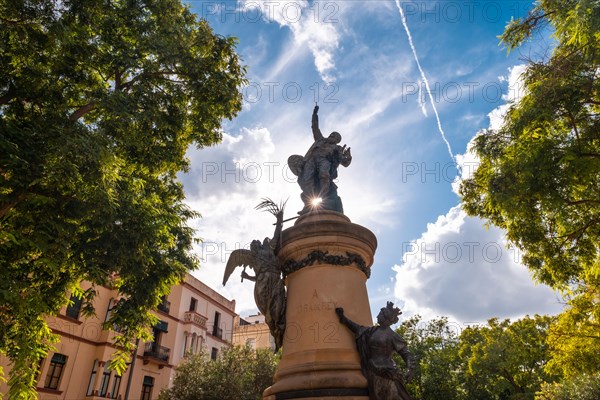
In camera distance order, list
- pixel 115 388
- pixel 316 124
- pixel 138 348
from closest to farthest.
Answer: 1. pixel 316 124
2. pixel 115 388
3. pixel 138 348

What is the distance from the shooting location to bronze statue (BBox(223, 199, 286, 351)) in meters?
6.73

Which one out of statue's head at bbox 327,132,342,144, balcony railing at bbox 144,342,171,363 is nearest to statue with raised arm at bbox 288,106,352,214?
statue's head at bbox 327,132,342,144

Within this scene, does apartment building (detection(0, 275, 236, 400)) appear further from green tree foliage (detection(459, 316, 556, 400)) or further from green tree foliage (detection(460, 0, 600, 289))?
green tree foliage (detection(459, 316, 556, 400))

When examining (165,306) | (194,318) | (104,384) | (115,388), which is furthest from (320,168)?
(194,318)

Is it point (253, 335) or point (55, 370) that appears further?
point (253, 335)

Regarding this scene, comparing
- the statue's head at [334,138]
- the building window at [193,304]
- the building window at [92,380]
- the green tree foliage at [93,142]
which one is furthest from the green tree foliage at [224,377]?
the statue's head at [334,138]

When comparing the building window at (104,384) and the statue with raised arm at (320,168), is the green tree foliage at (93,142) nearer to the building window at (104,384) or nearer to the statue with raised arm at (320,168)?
the statue with raised arm at (320,168)

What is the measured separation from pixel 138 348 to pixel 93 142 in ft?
76.1

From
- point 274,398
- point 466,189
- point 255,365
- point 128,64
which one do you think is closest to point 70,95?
point 128,64

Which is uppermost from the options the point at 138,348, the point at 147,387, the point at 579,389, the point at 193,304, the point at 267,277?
the point at 193,304

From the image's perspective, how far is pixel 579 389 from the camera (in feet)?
63.3

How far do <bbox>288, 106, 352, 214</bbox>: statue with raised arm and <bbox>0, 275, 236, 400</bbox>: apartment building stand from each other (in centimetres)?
1470

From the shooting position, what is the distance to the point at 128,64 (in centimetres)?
979

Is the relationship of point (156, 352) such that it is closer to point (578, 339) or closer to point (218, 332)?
point (218, 332)
